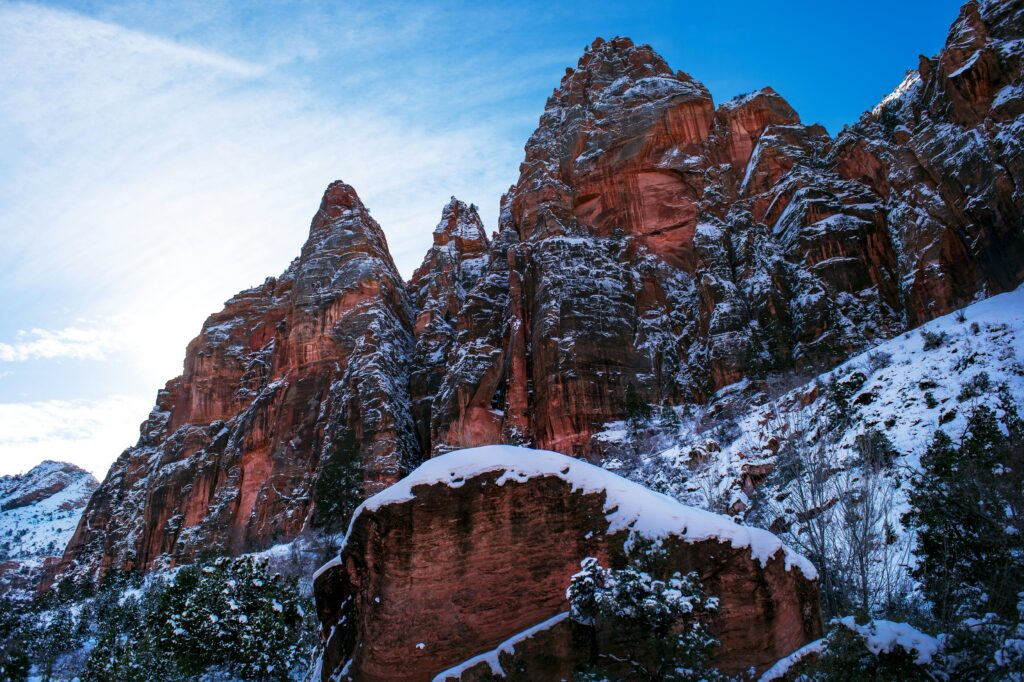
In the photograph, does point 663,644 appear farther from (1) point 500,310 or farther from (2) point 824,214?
(1) point 500,310

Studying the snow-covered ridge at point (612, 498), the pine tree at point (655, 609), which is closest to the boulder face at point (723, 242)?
the snow-covered ridge at point (612, 498)

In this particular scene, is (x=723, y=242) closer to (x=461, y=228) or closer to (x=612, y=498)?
(x=461, y=228)

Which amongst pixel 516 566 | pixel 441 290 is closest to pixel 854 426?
pixel 516 566

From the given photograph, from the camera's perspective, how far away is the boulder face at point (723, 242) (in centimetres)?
4319

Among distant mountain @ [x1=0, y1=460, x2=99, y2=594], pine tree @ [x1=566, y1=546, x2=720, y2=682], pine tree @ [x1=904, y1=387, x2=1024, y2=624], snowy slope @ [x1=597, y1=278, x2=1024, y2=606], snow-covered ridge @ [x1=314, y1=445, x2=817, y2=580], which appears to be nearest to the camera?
pine tree @ [x1=566, y1=546, x2=720, y2=682]

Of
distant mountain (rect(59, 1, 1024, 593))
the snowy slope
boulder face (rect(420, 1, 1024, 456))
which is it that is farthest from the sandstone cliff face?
the snowy slope

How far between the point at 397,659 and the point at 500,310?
5045 cm

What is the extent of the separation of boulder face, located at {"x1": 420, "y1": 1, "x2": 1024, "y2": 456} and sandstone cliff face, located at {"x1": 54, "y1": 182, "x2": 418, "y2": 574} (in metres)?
7.63

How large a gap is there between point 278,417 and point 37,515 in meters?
119

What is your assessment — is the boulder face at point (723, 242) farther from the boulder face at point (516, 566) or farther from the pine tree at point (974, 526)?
the boulder face at point (516, 566)

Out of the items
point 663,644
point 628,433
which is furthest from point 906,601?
point 628,433

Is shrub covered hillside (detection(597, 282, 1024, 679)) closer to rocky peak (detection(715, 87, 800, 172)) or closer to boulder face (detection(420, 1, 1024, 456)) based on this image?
boulder face (detection(420, 1, 1024, 456))

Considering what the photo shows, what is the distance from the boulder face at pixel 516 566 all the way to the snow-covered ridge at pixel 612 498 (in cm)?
3

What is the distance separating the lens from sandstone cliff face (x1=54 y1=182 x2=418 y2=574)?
60844 mm
